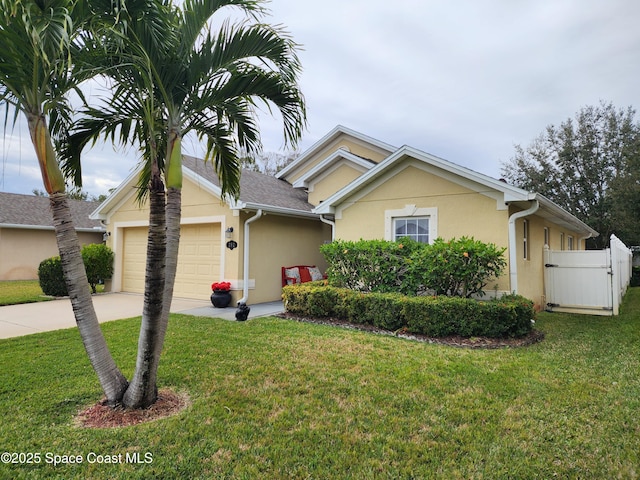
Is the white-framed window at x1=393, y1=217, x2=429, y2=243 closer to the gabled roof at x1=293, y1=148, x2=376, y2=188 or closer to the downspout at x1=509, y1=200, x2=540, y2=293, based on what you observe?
the downspout at x1=509, y1=200, x2=540, y2=293

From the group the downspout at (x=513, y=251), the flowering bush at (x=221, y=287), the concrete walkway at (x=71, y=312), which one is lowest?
the concrete walkway at (x=71, y=312)

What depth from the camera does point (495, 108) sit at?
14.4 metres

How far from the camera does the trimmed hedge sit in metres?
6.83

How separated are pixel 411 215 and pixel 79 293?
24.6 ft

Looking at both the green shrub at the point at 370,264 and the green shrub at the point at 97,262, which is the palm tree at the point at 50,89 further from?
the green shrub at the point at 97,262

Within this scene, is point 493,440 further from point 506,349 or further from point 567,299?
point 567,299

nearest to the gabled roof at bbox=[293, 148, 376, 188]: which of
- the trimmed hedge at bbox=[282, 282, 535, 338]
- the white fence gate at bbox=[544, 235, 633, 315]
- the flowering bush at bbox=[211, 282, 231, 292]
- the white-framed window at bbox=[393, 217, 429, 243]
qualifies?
the white-framed window at bbox=[393, 217, 429, 243]

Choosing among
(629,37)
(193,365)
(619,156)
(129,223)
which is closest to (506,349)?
(193,365)

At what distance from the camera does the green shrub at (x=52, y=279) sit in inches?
466

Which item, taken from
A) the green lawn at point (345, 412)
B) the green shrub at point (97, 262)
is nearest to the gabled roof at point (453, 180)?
the green lawn at point (345, 412)

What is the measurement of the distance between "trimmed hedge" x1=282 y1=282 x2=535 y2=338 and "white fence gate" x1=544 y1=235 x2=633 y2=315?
3704 millimetres

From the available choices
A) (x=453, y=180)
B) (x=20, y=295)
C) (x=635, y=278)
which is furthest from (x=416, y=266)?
(x=635, y=278)

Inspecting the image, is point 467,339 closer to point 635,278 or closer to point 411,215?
point 411,215

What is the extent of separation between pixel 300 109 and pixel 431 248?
4506mm
